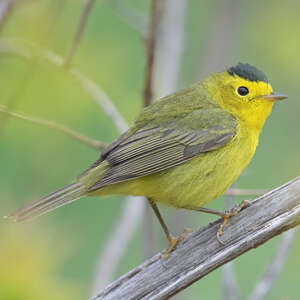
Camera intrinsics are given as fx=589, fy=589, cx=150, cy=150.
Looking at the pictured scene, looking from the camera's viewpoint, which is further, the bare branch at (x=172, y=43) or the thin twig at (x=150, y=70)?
the bare branch at (x=172, y=43)

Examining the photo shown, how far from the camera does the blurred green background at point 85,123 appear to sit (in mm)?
3340

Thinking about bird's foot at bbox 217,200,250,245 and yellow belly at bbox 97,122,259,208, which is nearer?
bird's foot at bbox 217,200,250,245

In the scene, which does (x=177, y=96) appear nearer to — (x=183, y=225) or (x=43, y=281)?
(x=183, y=225)

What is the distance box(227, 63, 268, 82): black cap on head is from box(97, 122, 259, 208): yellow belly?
710mm

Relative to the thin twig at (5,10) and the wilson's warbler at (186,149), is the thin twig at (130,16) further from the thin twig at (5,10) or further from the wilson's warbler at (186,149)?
the thin twig at (5,10)

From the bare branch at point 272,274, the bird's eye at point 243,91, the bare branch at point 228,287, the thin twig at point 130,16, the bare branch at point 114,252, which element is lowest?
the bare branch at point 272,274

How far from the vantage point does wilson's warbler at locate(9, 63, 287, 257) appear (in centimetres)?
415

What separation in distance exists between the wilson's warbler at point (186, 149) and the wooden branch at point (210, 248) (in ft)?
0.48

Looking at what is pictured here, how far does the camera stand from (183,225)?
5551 millimetres

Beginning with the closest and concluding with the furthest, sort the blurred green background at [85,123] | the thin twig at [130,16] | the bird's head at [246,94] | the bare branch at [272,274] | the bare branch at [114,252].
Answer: the blurred green background at [85,123] < the bare branch at [272,274] < the bare branch at [114,252] < the bird's head at [246,94] < the thin twig at [130,16]

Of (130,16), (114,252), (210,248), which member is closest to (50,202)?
(114,252)

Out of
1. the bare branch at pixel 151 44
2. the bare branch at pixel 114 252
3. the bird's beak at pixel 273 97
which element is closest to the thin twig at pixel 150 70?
the bare branch at pixel 151 44

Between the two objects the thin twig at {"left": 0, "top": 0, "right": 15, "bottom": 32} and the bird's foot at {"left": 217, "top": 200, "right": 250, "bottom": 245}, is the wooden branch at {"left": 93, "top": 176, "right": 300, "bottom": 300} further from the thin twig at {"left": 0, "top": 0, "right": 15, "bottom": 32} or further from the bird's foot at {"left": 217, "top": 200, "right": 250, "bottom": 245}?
the thin twig at {"left": 0, "top": 0, "right": 15, "bottom": 32}

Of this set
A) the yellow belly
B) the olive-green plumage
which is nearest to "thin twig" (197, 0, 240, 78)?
the olive-green plumage
